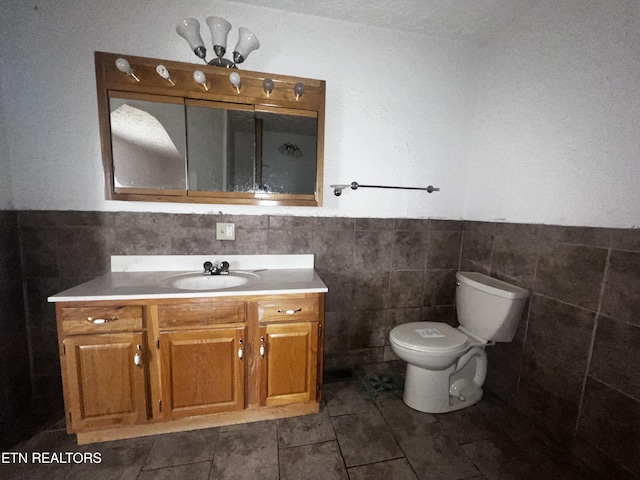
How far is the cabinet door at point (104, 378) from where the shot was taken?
1.19 metres

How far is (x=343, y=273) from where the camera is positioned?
1825 mm

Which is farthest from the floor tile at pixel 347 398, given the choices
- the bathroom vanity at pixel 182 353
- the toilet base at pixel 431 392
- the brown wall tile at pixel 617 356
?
the brown wall tile at pixel 617 356

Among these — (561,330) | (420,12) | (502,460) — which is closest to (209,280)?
(502,460)

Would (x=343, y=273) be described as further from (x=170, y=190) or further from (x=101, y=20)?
(x=101, y=20)

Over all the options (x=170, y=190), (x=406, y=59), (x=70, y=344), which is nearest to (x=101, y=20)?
(x=170, y=190)

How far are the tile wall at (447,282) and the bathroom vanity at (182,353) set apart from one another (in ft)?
1.11

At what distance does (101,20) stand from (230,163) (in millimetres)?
1023

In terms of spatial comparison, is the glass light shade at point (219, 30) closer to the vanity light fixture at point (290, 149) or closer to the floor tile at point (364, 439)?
the vanity light fixture at point (290, 149)

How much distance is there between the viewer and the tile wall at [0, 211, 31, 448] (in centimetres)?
132

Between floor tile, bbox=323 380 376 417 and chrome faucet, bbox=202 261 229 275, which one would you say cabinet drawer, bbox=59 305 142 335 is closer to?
chrome faucet, bbox=202 261 229 275

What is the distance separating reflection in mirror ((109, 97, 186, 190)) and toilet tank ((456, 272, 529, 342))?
1.91 meters

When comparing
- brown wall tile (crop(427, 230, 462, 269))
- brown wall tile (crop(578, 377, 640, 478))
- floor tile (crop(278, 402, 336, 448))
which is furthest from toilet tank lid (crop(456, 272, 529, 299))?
floor tile (crop(278, 402, 336, 448))

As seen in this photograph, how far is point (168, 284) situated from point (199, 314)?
31 centimetres

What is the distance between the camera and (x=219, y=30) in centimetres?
134
